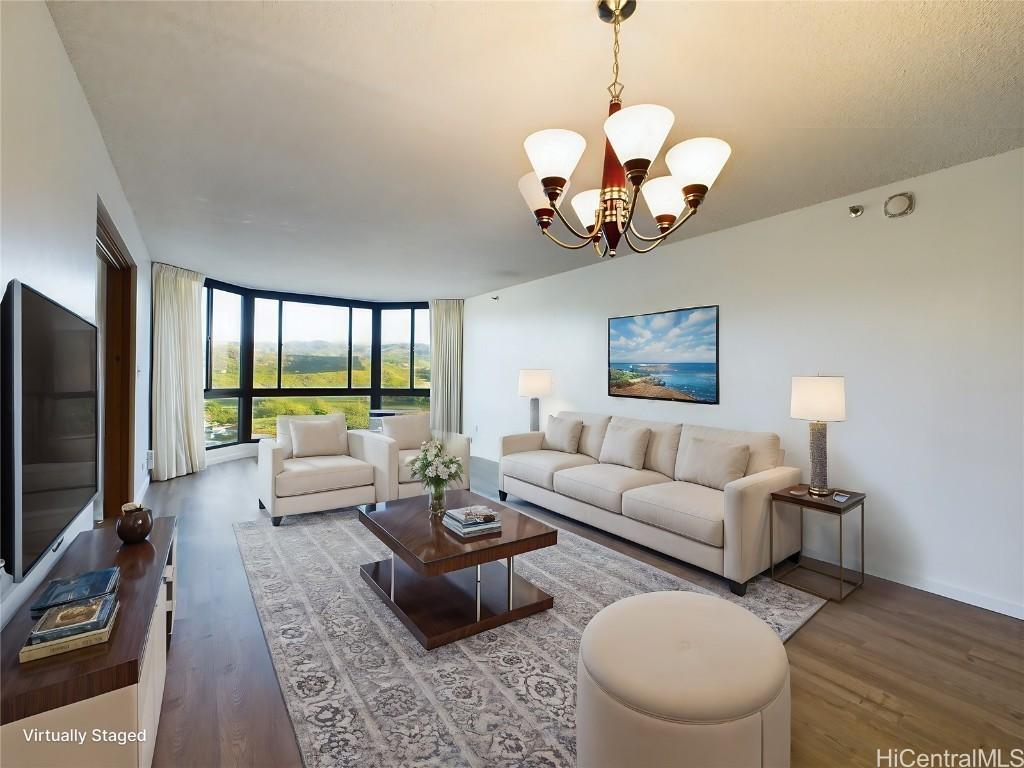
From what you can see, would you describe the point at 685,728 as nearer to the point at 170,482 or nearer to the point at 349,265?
the point at 349,265

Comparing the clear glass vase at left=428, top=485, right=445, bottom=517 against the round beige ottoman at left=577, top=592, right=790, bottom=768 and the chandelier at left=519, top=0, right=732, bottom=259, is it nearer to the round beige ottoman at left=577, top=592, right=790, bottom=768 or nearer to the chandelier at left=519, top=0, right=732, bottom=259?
the round beige ottoman at left=577, top=592, right=790, bottom=768

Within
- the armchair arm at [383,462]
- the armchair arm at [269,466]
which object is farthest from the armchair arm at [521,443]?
the armchair arm at [269,466]

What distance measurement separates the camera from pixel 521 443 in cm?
495

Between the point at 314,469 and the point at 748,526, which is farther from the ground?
the point at 314,469

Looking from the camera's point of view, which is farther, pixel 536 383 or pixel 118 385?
pixel 536 383

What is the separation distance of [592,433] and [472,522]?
2347 mm

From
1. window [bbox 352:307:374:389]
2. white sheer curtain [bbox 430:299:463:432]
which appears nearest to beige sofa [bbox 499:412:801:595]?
white sheer curtain [bbox 430:299:463:432]

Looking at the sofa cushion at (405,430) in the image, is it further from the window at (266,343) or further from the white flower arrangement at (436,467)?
the window at (266,343)

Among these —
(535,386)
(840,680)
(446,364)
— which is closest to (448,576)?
(840,680)

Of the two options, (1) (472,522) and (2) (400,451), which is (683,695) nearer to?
(1) (472,522)

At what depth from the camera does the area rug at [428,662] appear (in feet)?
5.57

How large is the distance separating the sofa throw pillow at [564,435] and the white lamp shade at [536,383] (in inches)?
18.4

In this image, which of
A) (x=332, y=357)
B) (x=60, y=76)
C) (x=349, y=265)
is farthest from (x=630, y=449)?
(x=332, y=357)

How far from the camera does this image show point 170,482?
536cm
